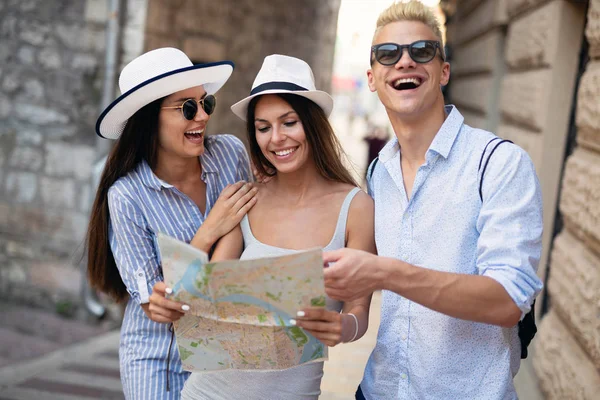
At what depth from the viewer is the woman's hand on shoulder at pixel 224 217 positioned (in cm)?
231

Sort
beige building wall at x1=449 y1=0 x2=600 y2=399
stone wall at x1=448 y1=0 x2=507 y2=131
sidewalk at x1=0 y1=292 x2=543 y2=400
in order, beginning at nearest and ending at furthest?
beige building wall at x1=449 y1=0 x2=600 y2=399, sidewalk at x1=0 y1=292 x2=543 y2=400, stone wall at x1=448 y1=0 x2=507 y2=131

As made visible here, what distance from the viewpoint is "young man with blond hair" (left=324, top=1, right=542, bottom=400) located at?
1.67 meters

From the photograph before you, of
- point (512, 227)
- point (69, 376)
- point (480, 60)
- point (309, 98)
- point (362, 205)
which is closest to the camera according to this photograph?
point (512, 227)

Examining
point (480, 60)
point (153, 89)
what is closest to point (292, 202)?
point (153, 89)

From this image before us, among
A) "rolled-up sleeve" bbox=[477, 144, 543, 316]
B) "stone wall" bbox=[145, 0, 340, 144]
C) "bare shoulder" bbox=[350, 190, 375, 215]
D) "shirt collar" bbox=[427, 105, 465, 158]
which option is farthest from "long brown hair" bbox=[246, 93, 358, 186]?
"stone wall" bbox=[145, 0, 340, 144]

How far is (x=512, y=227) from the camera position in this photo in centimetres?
170

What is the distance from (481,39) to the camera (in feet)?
24.3

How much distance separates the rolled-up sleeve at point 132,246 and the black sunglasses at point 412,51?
1.01 meters

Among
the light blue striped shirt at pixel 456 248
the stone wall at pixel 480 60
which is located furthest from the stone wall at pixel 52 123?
the light blue striped shirt at pixel 456 248

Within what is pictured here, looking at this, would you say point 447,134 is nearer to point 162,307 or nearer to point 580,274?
point 162,307

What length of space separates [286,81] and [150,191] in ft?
2.20

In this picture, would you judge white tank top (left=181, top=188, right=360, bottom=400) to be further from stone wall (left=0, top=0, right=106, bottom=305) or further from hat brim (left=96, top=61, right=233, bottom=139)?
stone wall (left=0, top=0, right=106, bottom=305)

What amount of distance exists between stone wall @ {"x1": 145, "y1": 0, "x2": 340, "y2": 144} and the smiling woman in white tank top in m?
4.34

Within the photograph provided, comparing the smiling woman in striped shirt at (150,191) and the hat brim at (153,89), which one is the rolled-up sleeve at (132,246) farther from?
the hat brim at (153,89)
